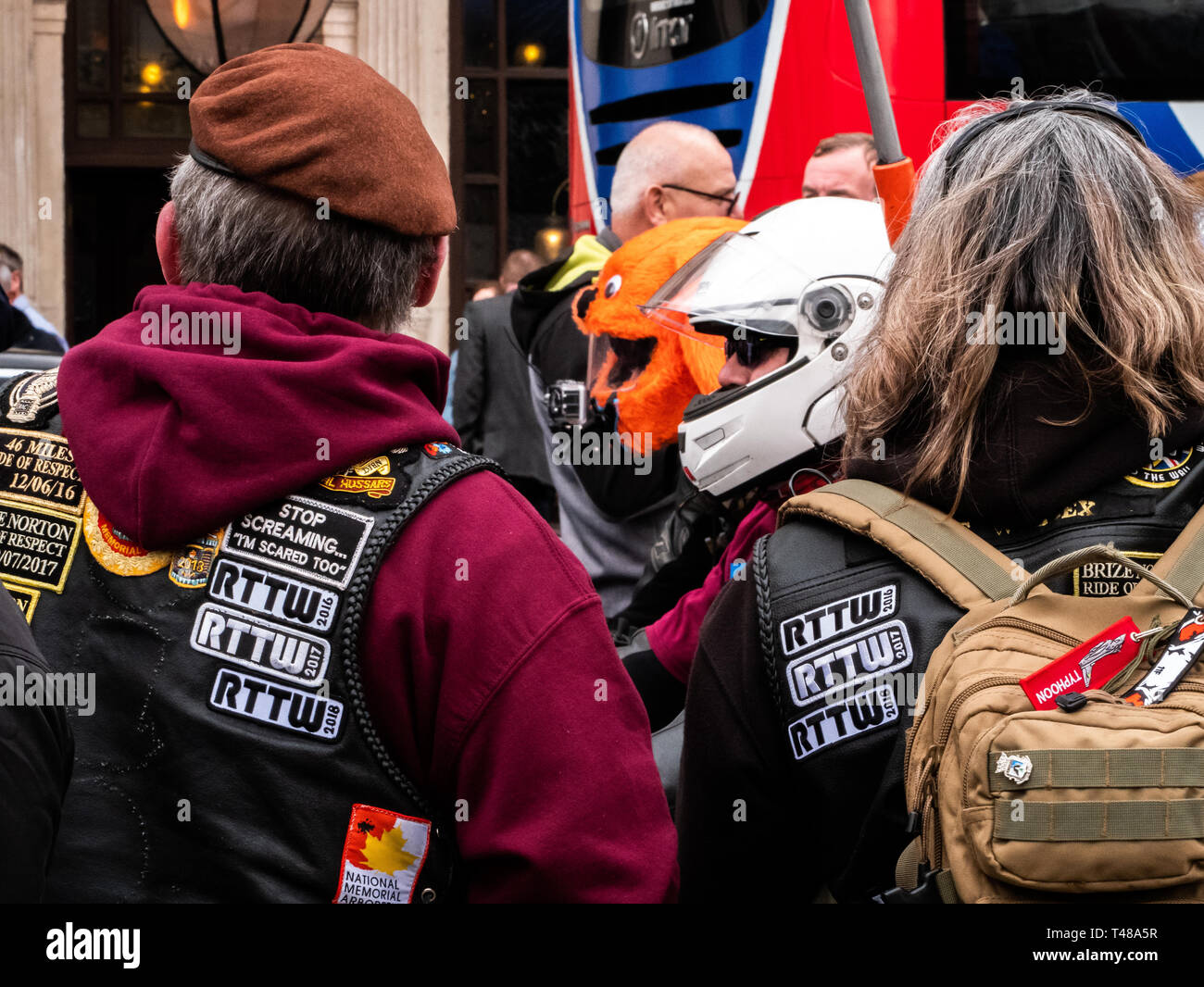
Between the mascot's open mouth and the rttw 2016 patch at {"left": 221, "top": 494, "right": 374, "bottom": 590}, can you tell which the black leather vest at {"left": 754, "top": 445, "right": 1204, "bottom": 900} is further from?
the mascot's open mouth

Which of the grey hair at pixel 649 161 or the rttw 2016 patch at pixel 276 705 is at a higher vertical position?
the grey hair at pixel 649 161

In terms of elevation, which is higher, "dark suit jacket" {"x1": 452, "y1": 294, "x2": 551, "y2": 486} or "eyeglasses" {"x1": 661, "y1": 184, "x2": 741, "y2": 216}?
"eyeglasses" {"x1": 661, "y1": 184, "x2": 741, "y2": 216}

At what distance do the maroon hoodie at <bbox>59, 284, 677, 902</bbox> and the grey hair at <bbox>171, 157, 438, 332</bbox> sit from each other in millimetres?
84

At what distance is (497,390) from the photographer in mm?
5961

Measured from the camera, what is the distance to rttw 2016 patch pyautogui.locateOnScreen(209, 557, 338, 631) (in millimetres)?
1502

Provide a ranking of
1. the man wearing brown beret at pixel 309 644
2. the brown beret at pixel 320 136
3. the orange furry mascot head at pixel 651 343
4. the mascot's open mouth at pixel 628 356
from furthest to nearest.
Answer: the mascot's open mouth at pixel 628 356, the orange furry mascot head at pixel 651 343, the brown beret at pixel 320 136, the man wearing brown beret at pixel 309 644

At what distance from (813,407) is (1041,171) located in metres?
1.09

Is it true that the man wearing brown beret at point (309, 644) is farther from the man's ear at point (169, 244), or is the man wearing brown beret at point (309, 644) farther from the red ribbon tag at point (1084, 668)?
the red ribbon tag at point (1084, 668)

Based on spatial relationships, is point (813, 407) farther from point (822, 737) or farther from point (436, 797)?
point (436, 797)

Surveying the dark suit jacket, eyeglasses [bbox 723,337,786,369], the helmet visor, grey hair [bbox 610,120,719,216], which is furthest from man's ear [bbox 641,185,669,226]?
eyeglasses [bbox 723,337,786,369]

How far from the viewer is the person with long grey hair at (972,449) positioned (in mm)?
1515

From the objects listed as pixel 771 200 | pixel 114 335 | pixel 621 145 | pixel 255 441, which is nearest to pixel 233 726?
pixel 255 441

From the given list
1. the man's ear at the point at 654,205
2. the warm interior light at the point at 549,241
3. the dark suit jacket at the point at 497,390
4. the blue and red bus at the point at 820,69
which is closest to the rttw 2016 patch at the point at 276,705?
the man's ear at the point at 654,205

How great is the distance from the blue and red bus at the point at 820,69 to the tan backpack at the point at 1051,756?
459 cm
